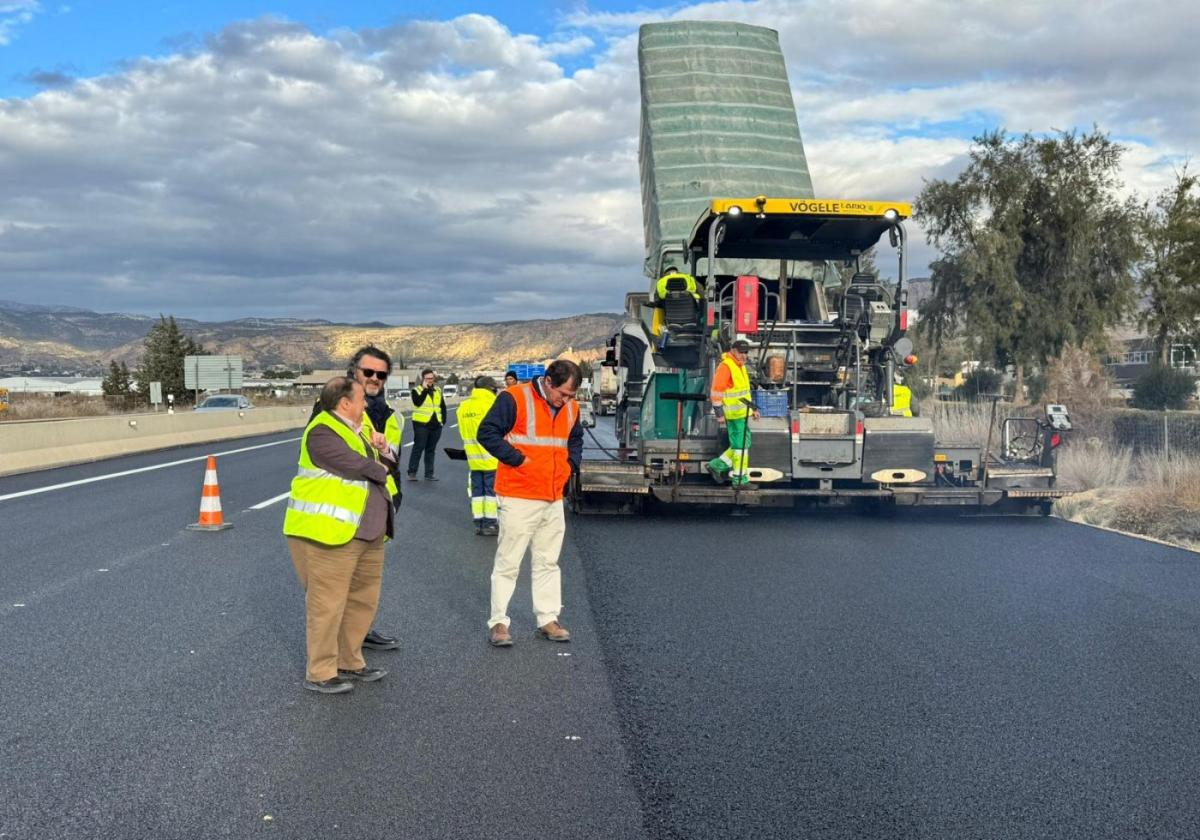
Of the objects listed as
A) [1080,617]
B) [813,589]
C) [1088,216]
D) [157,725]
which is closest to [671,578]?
[813,589]

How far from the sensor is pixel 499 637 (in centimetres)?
651

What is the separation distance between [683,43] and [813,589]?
11.1 meters

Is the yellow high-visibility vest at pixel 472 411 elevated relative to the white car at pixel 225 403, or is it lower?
elevated

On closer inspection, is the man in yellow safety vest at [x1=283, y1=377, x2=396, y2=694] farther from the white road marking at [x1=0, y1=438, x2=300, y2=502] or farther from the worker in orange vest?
the white road marking at [x1=0, y1=438, x2=300, y2=502]

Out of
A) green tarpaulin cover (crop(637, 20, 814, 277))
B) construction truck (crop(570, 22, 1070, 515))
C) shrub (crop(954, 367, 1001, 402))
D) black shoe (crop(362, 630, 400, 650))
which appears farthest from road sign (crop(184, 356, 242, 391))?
black shoe (crop(362, 630, 400, 650))

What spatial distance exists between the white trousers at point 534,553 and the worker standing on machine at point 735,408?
4.81 metres

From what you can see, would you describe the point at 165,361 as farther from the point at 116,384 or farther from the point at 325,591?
the point at 325,591

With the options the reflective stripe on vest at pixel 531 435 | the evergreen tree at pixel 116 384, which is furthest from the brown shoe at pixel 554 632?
the evergreen tree at pixel 116 384

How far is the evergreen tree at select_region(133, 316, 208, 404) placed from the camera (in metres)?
69.4

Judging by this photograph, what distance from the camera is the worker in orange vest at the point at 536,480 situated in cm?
673

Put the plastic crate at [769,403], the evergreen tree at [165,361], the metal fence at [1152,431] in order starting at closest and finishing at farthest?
the plastic crate at [769,403] → the metal fence at [1152,431] → the evergreen tree at [165,361]

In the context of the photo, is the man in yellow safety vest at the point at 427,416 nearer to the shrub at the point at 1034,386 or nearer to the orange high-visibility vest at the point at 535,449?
the orange high-visibility vest at the point at 535,449

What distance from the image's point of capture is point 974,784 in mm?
4312

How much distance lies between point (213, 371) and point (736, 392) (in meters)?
44.3
